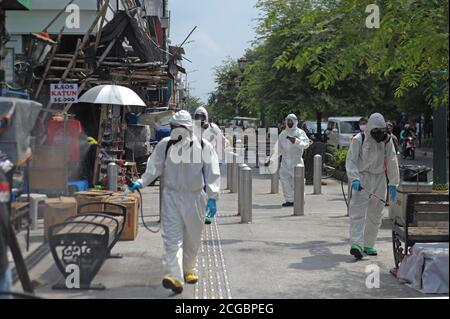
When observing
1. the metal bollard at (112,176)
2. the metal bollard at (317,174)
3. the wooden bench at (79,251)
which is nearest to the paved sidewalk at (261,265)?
the wooden bench at (79,251)

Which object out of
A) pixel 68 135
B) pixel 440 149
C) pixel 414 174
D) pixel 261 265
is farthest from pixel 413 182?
pixel 68 135

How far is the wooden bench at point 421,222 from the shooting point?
790cm

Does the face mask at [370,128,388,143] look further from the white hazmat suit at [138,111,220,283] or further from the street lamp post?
the street lamp post

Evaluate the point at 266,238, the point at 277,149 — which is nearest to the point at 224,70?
the point at 277,149

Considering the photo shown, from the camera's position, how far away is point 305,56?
867cm

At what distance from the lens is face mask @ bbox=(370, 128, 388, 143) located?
30.0ft

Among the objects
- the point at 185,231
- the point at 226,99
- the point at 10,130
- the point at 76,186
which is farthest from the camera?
the point at 226,99

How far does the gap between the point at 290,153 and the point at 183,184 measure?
334 inches

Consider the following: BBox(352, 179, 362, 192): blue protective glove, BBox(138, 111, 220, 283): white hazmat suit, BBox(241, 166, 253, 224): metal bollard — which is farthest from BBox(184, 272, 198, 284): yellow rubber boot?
BBox(241, 166, 253, 224): metal bollard

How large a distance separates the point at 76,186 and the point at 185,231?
5.52 m

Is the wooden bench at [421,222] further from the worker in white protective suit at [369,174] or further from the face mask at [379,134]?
the face mask at [379,134]

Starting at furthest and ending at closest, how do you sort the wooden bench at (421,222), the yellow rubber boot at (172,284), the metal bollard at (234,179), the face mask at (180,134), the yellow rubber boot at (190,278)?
the metal bollard at (234,179)
the wooden bench at (421,222)
the yellow rubber boot at (190,278)
the face mask at (180,134)
the yellow rubber boot at (172,284)

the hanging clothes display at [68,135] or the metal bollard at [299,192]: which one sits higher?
the hanging clothes display at [68,135]

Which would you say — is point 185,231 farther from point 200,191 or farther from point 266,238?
point 266,238
